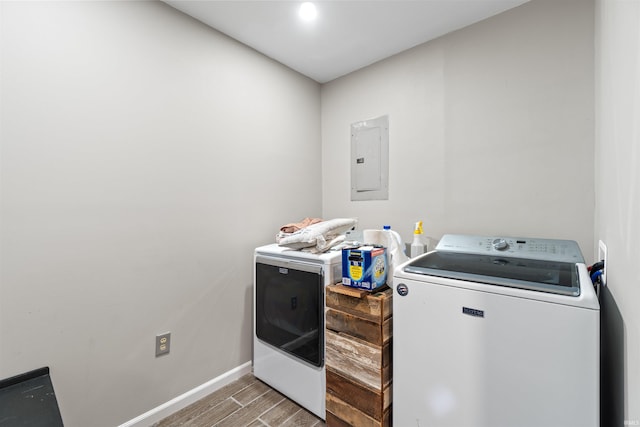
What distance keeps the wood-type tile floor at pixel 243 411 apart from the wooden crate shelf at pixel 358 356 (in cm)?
24

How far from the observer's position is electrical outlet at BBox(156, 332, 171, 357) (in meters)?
1.56

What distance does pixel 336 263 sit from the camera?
1.57 meters

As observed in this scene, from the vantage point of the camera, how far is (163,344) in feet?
5.18

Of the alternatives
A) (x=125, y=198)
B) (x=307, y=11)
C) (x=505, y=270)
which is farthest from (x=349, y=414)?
(x=307, y=11)

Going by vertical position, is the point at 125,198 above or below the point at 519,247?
above

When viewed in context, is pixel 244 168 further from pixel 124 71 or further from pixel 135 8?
pixel 135 8

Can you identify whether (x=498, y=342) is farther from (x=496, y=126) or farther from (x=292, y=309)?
(x=496, y=126)

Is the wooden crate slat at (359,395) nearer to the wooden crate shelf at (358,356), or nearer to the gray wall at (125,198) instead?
the wooden crate shelf at (358,356)

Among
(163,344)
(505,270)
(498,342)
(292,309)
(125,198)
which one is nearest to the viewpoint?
(498,342)

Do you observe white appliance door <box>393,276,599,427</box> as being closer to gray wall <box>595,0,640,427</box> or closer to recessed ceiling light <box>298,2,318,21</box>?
gray wall <box>595,0,640,427</box>

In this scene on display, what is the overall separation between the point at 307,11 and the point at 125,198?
4.83 feet

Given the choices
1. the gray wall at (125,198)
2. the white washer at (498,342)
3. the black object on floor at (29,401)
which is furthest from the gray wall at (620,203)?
the gray wall at (125,198)

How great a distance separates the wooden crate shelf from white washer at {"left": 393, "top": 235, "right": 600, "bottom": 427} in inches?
2.7

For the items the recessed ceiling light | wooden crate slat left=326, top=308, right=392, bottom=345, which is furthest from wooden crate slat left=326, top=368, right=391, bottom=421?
the recessed ceiling light
